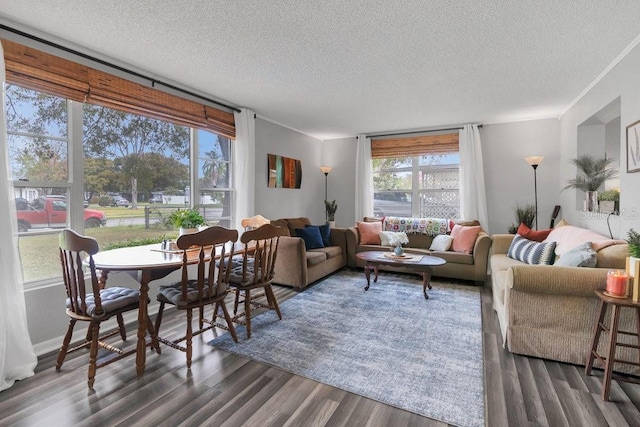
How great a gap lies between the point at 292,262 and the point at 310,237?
0.75 meters

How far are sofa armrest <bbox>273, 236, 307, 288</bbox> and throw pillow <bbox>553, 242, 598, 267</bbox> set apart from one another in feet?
8.40

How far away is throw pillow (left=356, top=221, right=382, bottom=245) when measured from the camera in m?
5.01

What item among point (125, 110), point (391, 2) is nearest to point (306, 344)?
point (391, 2)

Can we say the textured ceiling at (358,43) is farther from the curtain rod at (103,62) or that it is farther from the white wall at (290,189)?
the white wall at (290,189)

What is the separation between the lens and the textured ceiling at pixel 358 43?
2051 mm

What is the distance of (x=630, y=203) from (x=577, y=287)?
112 centimetres

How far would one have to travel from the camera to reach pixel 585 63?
9.32ft

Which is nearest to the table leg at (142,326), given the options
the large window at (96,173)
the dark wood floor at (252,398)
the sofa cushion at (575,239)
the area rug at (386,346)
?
the dark wood floor at (252,398)

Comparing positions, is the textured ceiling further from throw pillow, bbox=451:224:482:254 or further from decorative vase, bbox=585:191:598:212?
throw pillow, bbox=451:224:482:254

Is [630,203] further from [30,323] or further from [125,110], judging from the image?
[30,323]

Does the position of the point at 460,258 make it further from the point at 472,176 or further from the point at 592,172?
the point at 592,172

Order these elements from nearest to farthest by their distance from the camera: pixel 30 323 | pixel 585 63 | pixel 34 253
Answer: pixel 30 323 < pixel 34 253 < pixel 585 63

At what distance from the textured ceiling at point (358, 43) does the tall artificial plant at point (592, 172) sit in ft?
2.64

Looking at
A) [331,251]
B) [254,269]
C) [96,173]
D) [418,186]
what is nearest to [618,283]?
[254,269]
